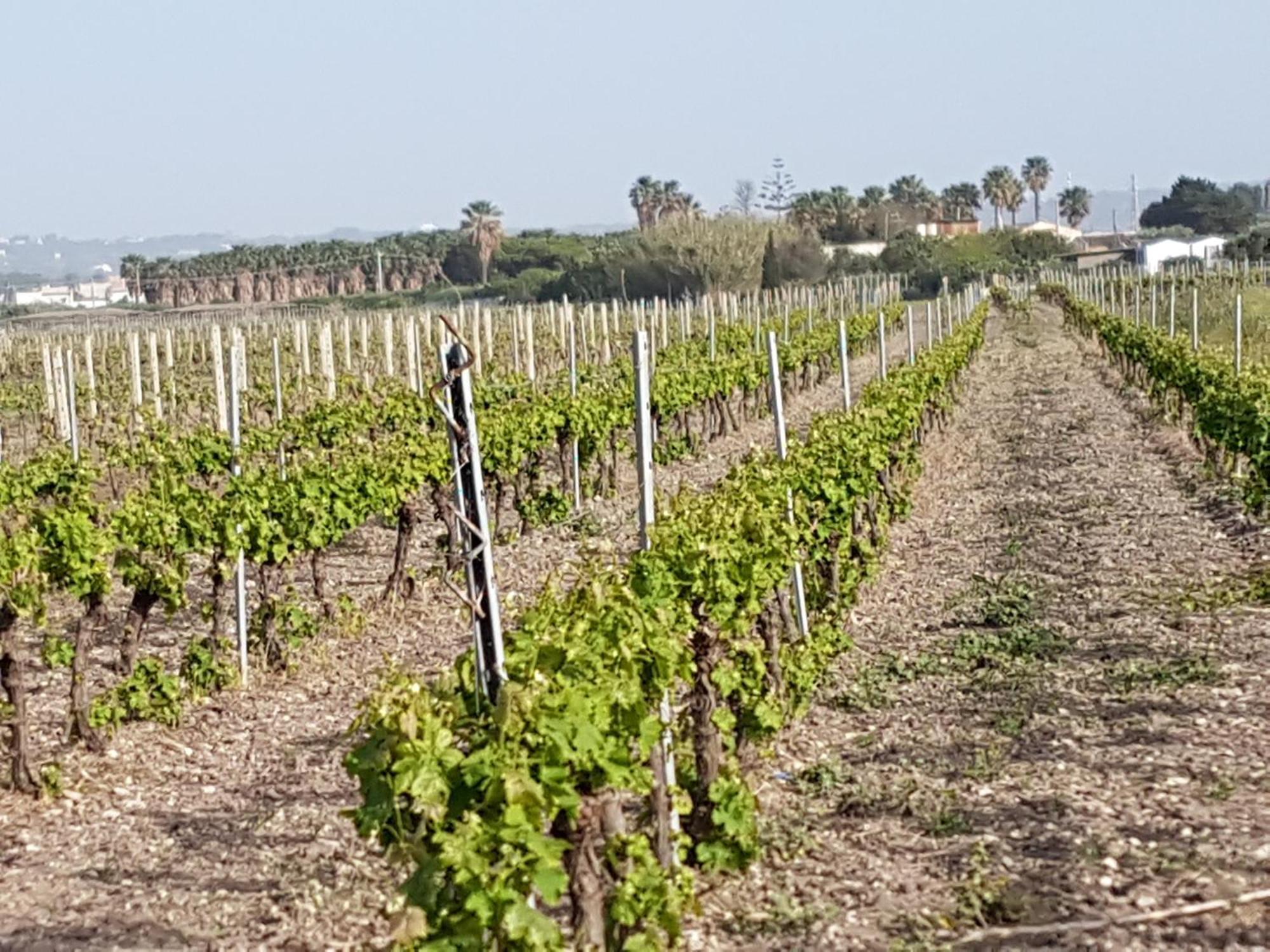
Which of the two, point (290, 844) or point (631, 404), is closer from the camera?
point (290, 844)

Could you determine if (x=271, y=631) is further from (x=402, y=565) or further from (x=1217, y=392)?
(x=1217, y=392)

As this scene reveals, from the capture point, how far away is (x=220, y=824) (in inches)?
301

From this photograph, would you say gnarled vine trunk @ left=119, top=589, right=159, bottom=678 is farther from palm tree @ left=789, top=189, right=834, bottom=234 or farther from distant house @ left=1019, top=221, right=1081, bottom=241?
distant house @ left=1019, top=221, right=1081, bottom=241

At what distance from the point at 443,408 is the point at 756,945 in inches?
80.9

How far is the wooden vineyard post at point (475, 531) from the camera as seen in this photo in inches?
208

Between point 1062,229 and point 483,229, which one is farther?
point 1062,229

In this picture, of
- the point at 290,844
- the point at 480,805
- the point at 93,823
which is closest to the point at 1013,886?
the point at 480,805

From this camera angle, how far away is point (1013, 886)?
6133 millimetres

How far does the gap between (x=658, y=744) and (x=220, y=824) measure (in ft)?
7.45

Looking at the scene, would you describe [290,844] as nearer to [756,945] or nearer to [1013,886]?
[756,945]

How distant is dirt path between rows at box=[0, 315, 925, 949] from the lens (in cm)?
641

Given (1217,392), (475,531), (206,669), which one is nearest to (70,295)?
(1217,392)

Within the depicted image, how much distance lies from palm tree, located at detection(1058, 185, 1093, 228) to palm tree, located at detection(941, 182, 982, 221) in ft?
41.2

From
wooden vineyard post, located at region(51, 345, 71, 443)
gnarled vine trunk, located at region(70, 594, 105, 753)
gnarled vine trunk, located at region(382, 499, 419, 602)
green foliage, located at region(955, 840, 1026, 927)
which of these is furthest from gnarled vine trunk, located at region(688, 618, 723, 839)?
wooden vineyard post, located at region(51, 345, 71, 443)
